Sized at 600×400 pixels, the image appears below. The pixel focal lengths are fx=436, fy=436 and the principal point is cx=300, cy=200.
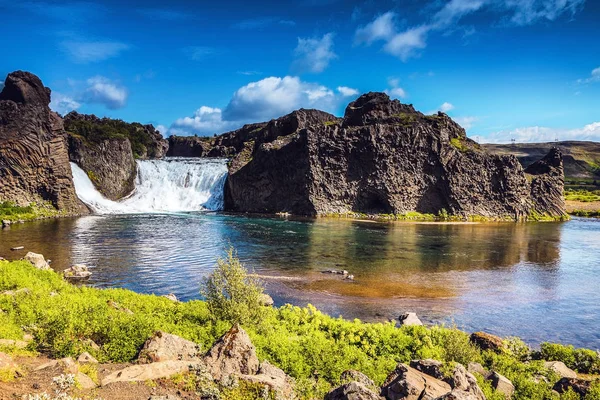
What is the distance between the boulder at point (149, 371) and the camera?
11.1 metres

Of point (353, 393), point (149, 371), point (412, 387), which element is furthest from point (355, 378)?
point (149, 371)

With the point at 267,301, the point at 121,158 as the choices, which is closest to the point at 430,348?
the point at 267,301

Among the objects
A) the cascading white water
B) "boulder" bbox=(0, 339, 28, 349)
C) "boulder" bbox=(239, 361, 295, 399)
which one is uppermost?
the cascading white water

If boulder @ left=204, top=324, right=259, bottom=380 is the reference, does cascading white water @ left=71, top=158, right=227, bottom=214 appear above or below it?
above

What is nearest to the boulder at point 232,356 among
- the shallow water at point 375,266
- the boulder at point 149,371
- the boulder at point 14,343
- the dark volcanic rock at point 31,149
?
the boulder at point 149,371

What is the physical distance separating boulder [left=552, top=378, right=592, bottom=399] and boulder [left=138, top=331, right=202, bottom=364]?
1114cm

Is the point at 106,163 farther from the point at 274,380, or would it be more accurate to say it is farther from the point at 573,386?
the point at 573,386

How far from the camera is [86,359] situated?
1231 cm

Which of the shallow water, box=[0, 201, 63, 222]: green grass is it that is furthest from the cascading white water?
the shallow water

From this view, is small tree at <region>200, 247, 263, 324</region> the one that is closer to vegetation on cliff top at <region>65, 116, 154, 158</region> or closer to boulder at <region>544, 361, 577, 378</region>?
boulder at <region>544, 361, 577, 378</region>

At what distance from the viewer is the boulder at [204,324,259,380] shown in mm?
12414

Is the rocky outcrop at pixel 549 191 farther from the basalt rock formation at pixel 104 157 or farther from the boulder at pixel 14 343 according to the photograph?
the boulder at pixel 14 343

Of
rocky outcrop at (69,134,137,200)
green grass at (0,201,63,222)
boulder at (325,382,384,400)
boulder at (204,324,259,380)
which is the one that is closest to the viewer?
boulder at (325,382,384,400)

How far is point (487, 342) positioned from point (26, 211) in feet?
233
